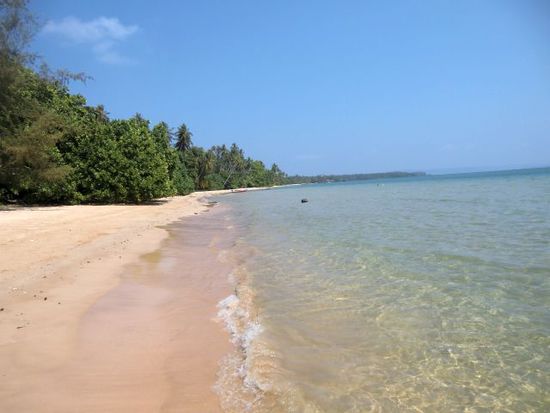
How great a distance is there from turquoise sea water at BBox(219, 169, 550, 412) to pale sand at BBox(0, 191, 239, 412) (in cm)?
46

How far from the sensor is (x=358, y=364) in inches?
187

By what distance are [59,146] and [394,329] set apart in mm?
37073

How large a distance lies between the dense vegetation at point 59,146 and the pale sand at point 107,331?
19014 mm

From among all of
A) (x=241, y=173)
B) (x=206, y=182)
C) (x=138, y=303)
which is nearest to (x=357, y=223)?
(x=138, y=303)

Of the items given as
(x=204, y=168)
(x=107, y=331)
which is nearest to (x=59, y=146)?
(x=107, y=331)

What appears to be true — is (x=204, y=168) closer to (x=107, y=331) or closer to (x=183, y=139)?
(x=183, y=139)

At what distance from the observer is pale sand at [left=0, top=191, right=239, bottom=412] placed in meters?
3.88

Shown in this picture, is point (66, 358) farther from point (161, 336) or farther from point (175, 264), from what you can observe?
point (175, 264)

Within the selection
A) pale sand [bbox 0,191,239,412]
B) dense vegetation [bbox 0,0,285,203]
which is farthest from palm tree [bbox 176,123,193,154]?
pale sand [bbox 0,191,239,412]

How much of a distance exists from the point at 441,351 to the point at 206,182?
94.3 m

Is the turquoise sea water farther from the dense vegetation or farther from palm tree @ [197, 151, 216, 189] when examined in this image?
palm tree @ [197, 151, 216, 189]

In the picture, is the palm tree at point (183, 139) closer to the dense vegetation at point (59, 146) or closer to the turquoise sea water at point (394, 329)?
the dense vegetation at point (59, 146)

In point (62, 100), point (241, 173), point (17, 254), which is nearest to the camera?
point (17, 254)

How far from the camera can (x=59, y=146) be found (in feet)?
118
